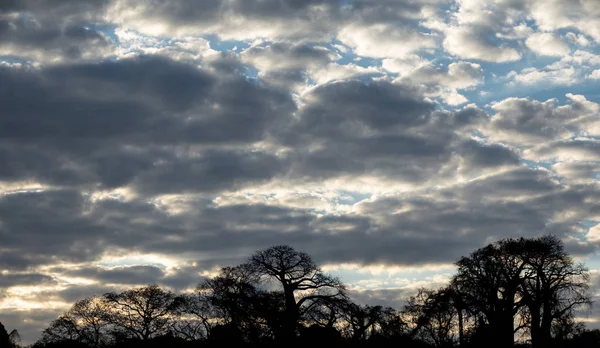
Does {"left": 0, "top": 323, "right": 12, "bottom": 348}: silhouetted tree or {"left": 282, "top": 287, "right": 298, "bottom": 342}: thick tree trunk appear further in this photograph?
{"left": 0, "top": 323, "right": 12, "bottom": 348}: silhouetted tree

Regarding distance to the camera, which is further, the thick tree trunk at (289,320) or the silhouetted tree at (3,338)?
the silhouetted tree at (3,338)

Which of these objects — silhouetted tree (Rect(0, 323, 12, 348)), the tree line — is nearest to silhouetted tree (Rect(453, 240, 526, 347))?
the tree line

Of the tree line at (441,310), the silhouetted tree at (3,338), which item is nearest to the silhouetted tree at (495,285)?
the tree line at (441,310)

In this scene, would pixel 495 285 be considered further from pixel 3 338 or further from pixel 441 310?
pixel 3 338

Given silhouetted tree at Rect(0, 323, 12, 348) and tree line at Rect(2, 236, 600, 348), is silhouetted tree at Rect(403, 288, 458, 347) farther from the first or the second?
silhouetted tree at Rect(0, 323, 12, 348)

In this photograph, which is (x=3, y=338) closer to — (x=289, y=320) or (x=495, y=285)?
(x=289, y=320)

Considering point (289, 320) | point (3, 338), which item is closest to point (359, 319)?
point (289, 320)

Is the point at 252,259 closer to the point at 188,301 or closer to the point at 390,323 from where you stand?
the point at 390,323

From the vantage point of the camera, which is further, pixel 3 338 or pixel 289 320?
pixel 3 338

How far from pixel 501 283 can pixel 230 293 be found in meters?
33.3

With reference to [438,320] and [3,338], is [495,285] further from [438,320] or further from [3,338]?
[3,338]

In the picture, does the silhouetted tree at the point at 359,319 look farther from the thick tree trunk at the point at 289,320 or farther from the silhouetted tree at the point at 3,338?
the silhouetted tree at the point at 3,338

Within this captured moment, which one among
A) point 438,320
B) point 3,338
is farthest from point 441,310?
point 3,338

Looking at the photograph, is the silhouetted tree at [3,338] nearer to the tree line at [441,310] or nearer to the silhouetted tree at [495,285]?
the tree line at [441,310]
